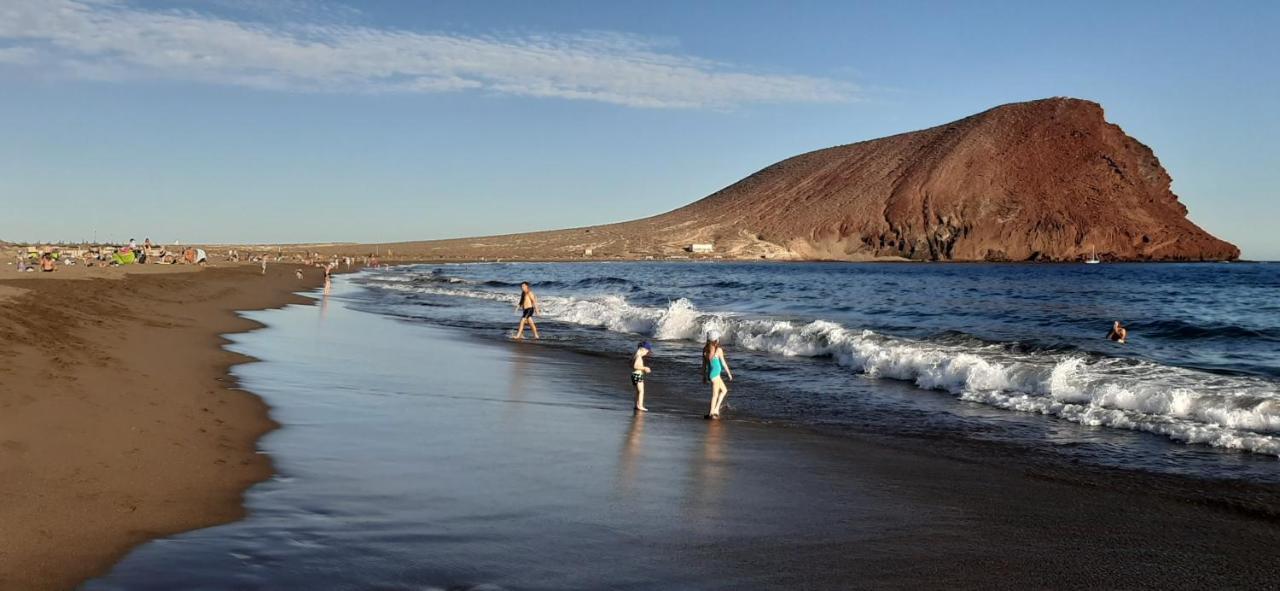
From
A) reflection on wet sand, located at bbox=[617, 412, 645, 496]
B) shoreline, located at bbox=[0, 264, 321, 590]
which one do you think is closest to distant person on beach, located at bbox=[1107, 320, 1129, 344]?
reflection on wet sand, located at bbox=[617, 412, 645, 496]

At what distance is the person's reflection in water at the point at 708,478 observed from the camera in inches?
294

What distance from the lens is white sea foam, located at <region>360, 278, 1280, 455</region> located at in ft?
37.8

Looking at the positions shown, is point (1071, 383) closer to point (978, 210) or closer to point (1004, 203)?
point (978, 210)

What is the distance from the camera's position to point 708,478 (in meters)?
8.66

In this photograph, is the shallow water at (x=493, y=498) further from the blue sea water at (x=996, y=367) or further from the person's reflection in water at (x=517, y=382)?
the blue sea water at (x=996, y=367)

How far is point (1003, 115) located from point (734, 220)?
53.9m

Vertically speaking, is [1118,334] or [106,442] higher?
[1118,334]

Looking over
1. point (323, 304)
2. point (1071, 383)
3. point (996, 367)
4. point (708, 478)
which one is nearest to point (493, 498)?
point (708, 478)

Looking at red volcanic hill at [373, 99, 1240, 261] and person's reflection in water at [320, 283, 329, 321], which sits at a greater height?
red volcanic hill at [373, 99, 1240, 261]

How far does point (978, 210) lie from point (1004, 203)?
15.0 feet

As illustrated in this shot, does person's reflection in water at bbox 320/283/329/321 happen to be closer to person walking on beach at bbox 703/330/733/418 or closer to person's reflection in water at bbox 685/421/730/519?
person walking on beach at bbox 703/330/733/418

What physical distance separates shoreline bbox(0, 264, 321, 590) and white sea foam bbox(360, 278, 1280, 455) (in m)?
10.6

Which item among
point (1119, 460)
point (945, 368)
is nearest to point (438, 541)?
point (1119, 460)

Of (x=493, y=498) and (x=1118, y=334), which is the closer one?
(x=493, y=498)
